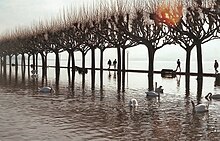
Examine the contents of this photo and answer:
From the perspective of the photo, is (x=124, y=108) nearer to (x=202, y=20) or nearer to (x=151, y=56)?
(x=202, y=20)

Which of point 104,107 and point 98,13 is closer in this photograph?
point 104,107

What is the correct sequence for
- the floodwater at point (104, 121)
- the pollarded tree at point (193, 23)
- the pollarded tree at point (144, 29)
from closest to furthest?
the floodwater at point (104, 121) < the pollarded tree at point (193, 23) < the pollarded tree at point (144, 29)

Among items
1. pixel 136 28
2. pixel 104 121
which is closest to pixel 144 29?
pixel 136 28

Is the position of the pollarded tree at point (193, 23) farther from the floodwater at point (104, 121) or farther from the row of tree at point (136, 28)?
the floodwater at point (104, 121)

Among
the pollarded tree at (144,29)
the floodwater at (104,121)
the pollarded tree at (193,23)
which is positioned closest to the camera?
the floodwater at (104,121)

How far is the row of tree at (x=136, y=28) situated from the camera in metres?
42.2

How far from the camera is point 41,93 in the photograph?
2767cm

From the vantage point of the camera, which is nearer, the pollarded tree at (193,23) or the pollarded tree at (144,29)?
the pollarded tree at (193,23)

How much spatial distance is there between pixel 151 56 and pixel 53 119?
34.6 meters

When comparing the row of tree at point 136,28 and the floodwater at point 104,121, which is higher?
the row of tree at point 136,28

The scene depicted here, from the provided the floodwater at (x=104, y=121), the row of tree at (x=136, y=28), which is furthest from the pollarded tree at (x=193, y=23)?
the floodwater at (x=104, y=121)

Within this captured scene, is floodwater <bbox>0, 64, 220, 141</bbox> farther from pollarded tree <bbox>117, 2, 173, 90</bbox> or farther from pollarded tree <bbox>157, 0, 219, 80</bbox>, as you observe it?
pollarded tree <bbox>117, 2, 173, 90</bbox>

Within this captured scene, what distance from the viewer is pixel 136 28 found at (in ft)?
166

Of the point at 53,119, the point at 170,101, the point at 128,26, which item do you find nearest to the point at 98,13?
the point at 128,26
